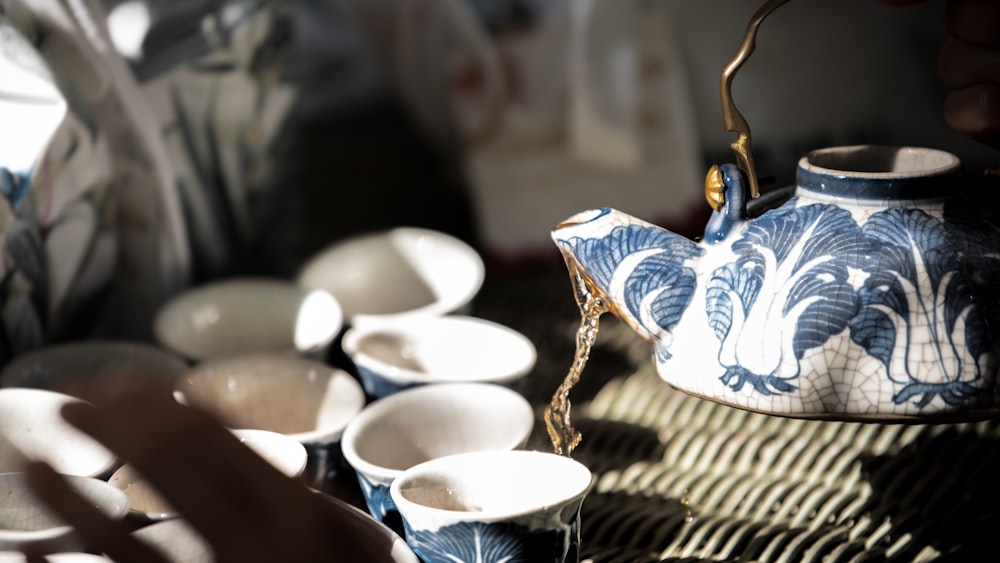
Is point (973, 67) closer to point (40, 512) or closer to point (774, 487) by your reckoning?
point (774, 487)

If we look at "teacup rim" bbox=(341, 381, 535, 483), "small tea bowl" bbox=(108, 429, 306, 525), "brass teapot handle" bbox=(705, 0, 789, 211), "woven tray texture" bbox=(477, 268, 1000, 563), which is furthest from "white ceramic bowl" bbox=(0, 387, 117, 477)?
"brass teapot handle" bbox=(705, 0, 789, 211)

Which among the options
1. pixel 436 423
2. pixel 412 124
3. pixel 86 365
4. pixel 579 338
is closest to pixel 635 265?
pixel 579 338

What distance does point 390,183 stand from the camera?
145 cm

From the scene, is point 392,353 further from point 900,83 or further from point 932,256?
point 900,83

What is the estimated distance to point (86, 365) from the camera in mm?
800

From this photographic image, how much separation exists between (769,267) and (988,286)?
11 centimetres

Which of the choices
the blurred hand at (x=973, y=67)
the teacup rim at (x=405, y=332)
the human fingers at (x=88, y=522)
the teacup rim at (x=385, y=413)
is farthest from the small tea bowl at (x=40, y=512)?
the blurred hand at (x=973, y=67)

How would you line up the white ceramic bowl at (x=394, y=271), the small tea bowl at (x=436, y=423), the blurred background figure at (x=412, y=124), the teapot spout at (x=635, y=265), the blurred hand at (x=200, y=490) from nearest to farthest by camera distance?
the blurred hand at (x=200, y=490) → the teapot spout at (x=635, y=265) → the small tea bowl at (x=436, y=423) → the blurred background figure at (x=412, y=124) → the white ceramic bowl at (x=394, y=271)

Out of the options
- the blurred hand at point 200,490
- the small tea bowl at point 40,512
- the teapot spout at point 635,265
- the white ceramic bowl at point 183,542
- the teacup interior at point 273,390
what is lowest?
the teacup interior at point 273,390

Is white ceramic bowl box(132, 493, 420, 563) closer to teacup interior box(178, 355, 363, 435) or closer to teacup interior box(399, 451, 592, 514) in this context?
teacup interior box(399, 451, 592, 514)

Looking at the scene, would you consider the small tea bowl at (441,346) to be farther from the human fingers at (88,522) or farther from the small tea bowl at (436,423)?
the human fingers at (88,522)

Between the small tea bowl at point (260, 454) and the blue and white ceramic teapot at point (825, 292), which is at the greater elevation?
the blue and white ceramic teapot at point (825, 292)

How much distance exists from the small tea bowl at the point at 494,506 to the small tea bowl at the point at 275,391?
0.55 ft

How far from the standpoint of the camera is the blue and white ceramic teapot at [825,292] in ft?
1.76
